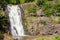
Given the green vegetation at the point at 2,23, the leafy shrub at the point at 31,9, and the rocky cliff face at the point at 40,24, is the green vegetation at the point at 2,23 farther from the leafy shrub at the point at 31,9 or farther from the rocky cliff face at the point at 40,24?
the leafy shrub at the point at 31,9

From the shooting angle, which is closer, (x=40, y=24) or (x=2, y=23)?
(x=2, y=23)

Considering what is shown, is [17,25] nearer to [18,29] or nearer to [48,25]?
[18,29]

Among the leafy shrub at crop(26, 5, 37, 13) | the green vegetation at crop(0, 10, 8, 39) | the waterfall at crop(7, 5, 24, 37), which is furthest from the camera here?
the leafy shrub at crop(26, 5, 37, 13)

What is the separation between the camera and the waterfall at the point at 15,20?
2086 centimetres

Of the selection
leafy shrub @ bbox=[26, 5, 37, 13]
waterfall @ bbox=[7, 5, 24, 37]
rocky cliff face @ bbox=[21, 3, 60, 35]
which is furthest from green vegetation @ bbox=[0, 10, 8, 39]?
leafy shrub @ bbox=[26, 5, 37, 13]

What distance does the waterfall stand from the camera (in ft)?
68.4

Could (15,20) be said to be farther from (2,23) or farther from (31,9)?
Answer: (31,9)

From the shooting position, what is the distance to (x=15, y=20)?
21516mm

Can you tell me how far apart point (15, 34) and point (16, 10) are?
7.94 feet

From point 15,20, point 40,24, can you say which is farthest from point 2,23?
point 40,24

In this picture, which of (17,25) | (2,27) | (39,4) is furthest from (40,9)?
(2,27)

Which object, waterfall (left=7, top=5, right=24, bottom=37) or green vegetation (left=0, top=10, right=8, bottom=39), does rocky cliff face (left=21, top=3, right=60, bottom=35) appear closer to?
waterfall (left=7, top=5, right=24, bottom=37)

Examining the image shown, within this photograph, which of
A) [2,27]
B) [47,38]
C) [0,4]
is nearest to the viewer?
[47,38]

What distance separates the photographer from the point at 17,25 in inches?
839
